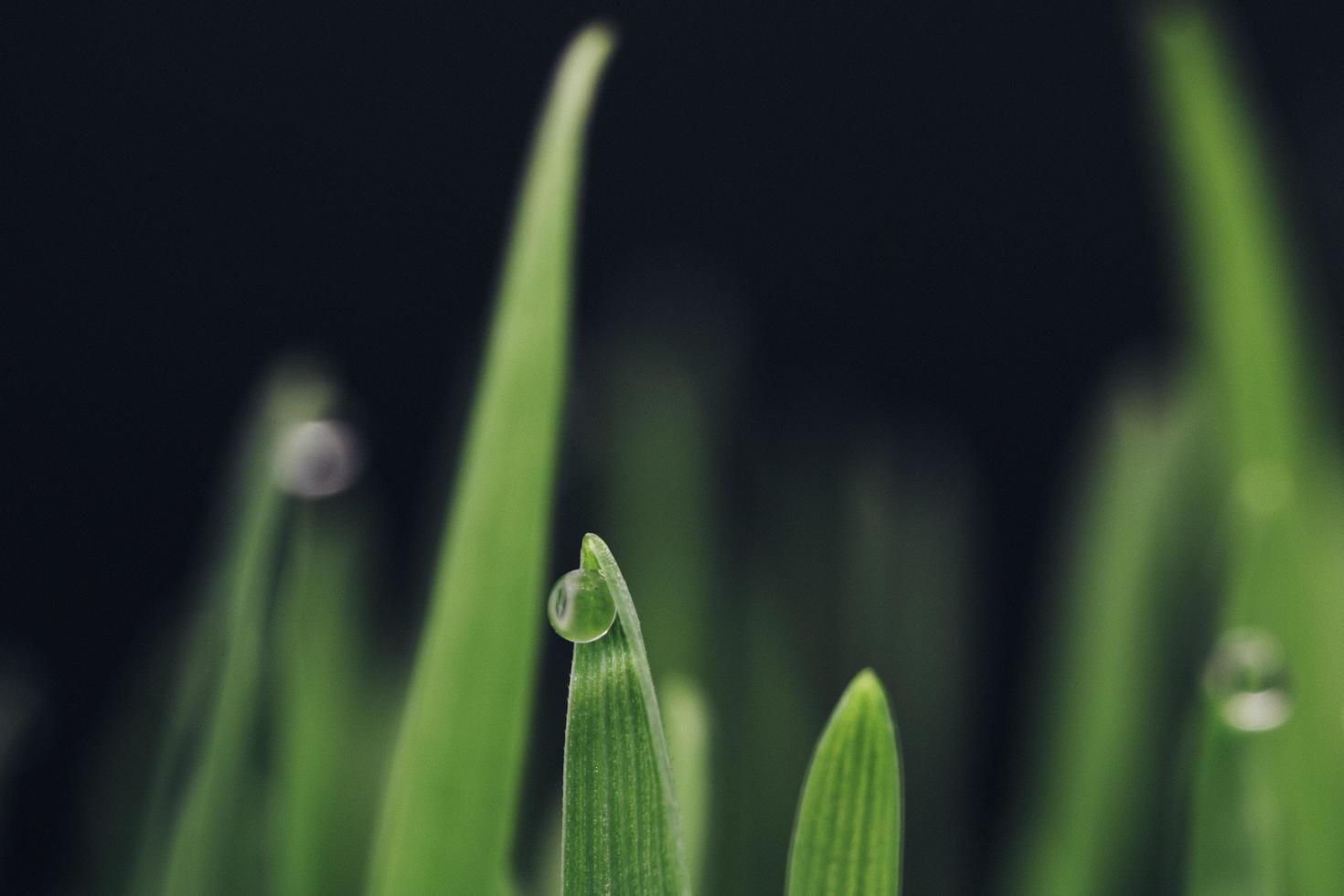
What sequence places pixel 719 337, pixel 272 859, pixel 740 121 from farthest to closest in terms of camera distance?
pixel 740 121 < pixel 719 337 < pixel 272 859

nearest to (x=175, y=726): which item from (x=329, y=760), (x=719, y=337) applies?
(x=329, y=760)

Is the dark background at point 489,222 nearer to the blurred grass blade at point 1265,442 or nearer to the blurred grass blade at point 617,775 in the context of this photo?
the blurred grass blade at point 1265,442

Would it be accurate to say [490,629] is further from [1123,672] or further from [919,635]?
[919,635]

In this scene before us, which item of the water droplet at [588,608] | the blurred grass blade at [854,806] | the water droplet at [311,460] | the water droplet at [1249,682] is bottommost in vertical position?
the blurred grass blade at [854,806]

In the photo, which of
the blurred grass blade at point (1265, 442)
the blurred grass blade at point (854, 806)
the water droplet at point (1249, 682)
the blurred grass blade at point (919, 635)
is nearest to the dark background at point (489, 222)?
the blurred grass blade at point (919, 635)

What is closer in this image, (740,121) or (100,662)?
(100,662)

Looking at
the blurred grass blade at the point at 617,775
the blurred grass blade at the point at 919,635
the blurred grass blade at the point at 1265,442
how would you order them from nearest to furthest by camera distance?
1. the blurred grass blade at the point at 617,775
2. the blurred grass blade at the point at 1265,442
3. the blurred grass blade at the point at 919,635

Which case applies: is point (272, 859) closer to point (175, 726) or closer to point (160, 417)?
point (175, 726)

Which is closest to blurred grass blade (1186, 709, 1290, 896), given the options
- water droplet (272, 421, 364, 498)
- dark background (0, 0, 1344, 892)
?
water droplet (272, 421, 364, 498)
